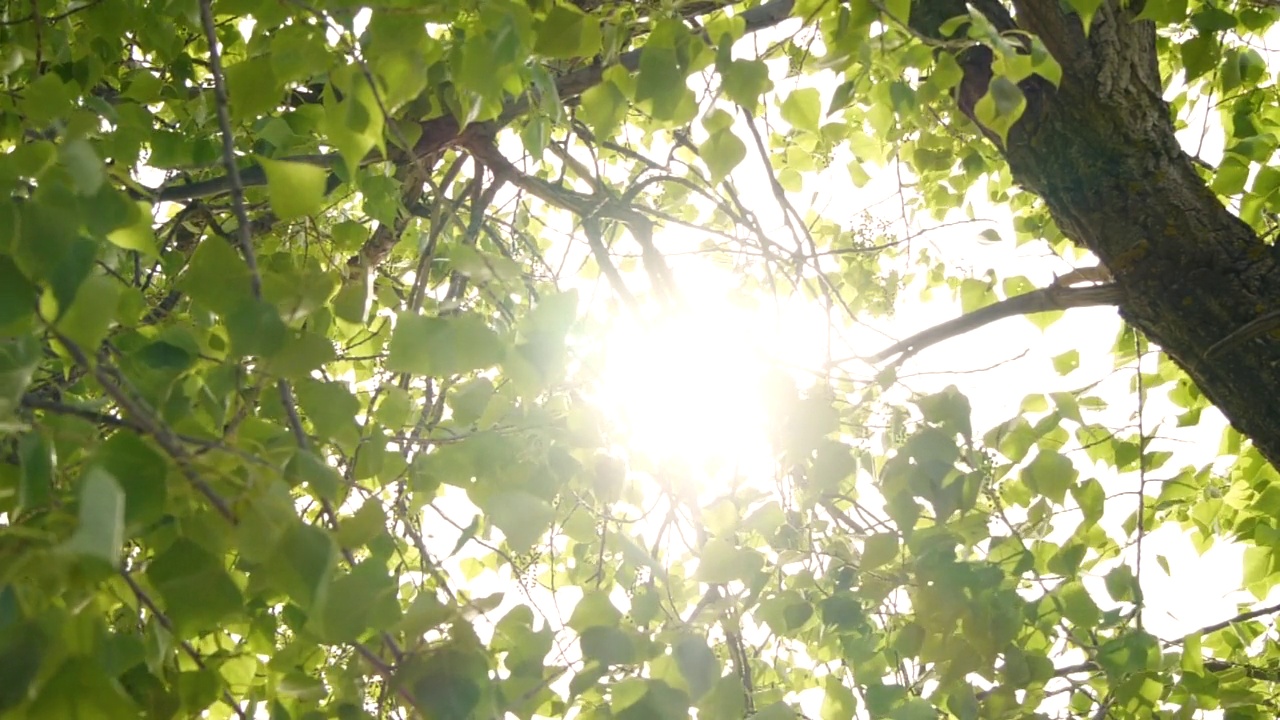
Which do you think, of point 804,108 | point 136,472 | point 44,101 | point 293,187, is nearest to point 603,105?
point 804,108

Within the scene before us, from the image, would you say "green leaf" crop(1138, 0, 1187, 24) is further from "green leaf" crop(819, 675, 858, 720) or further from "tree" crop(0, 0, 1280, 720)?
"green leaf" crop(819, 675, 858, 720)

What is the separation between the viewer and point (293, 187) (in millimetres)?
696

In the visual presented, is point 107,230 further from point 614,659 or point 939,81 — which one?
point 939,81

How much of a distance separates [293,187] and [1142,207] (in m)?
1.31

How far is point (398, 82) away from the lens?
0.90 metres

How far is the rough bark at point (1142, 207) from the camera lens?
1.39 metres

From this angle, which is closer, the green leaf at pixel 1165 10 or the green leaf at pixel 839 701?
the green leaf at pixel 839 701

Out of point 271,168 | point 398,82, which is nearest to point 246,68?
point 398,82

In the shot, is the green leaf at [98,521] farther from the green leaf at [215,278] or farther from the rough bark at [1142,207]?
the rough bark at [1142,207]

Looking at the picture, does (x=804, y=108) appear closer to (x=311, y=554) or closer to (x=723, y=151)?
(x=723, y=151)

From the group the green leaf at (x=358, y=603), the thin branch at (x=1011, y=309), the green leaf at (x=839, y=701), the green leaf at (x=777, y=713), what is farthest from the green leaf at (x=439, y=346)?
the thin branch at (x=1011, y=309)

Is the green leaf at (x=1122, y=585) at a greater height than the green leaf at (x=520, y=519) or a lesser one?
lesser

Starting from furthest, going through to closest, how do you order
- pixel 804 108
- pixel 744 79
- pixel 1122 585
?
pixel 1122 585 → pixel 804 108 → pixel 744 79

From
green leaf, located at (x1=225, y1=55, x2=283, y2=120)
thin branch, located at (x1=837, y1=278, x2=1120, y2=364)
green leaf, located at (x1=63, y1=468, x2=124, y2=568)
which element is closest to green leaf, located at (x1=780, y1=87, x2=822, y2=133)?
thin branch, located at (x1=837, y1=278, x2=1120, y2=364)
